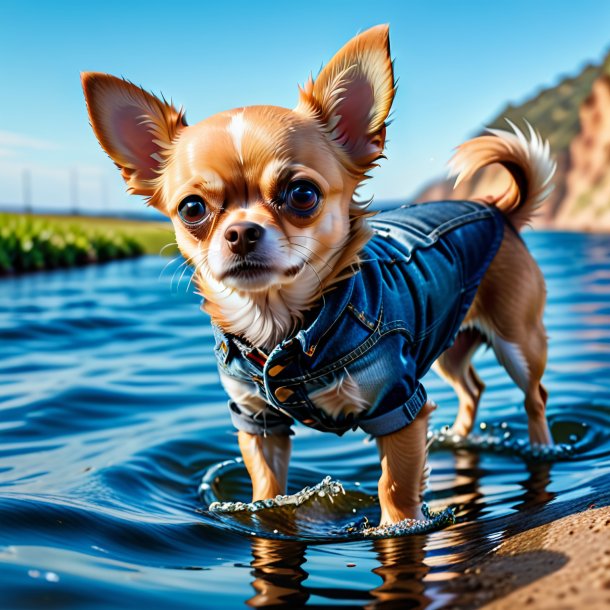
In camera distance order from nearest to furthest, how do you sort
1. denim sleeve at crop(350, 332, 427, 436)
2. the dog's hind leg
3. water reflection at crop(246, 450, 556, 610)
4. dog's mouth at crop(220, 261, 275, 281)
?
water reflection at crop(246, 450, 556, 610) < dog's mouth at crop(220, 261, 275, 281) < denim sleeve at crop(350, 332, 427, 436) < the dog's hind leg

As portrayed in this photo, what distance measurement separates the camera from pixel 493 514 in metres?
3.67

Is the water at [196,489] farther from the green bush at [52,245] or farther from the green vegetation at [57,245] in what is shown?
the green bush at [52,245]

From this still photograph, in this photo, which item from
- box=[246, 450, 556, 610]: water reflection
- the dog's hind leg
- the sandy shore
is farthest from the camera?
the dog's hind leg

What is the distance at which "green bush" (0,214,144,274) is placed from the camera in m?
15.8

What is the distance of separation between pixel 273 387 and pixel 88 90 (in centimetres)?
146

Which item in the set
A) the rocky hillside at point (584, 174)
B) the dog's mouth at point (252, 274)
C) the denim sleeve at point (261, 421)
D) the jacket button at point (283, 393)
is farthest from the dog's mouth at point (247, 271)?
the rocky hillside at point (584, 174)

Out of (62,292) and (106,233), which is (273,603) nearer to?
(62,292)

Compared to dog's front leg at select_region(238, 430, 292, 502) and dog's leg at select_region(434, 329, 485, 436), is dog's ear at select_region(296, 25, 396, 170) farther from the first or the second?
dog's leg at select_region(434, 329, 485, 436)

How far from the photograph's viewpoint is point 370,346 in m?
3.29

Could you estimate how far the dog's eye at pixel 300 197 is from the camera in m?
2.91

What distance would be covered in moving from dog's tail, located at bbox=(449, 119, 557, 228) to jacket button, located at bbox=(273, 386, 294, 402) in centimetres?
200

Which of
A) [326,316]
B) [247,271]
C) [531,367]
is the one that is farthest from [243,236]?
[531,367]

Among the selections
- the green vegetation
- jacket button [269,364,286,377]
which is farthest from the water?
the green vegetation

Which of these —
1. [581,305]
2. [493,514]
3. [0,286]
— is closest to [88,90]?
[493,514]
